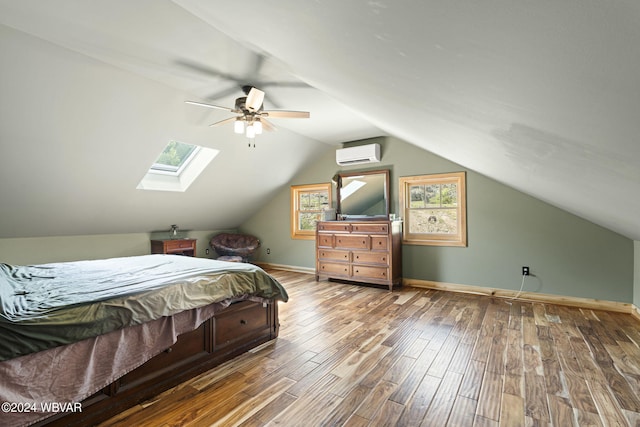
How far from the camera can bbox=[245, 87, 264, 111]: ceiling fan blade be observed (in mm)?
2806

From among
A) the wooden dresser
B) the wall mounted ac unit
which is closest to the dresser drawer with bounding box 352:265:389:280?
the wooden dresser

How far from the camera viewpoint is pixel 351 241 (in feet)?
16.4

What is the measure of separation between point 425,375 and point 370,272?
260 cm

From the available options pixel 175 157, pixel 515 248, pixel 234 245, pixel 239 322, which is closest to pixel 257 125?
pixel 239 322

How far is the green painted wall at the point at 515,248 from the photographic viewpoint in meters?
3.67

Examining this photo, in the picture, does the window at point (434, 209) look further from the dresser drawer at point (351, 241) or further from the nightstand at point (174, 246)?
the nightstand at point (174, 246)

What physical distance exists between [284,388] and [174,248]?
4.20 metres

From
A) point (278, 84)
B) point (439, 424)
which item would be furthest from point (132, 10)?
point (439, 424)

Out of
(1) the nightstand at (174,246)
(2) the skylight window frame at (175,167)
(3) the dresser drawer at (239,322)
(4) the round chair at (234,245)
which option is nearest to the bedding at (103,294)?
(3) the dresser drawer at (239,322)

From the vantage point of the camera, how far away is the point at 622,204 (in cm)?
188

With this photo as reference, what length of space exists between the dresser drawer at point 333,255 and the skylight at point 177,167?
2.44 m

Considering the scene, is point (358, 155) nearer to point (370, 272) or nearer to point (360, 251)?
point (360, 251)

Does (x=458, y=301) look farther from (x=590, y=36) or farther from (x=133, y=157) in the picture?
(x=133, y=157)

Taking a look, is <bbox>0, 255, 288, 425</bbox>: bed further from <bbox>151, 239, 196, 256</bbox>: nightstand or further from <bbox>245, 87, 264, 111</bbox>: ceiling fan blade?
<bbox>151, 239, 196, 256</bbox>: nightstand
